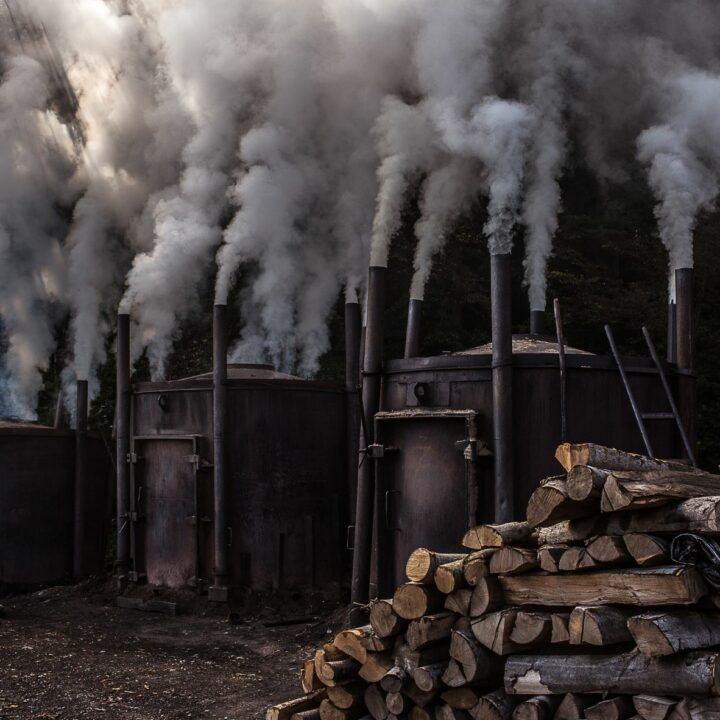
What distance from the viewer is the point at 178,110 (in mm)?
18078

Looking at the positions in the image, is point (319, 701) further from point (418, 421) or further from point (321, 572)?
point (321, 572)

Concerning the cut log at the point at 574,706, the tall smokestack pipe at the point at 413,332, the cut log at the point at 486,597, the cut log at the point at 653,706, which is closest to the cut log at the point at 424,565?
the cut log at the point at 486,597

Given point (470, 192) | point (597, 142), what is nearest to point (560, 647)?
point (470, 192)

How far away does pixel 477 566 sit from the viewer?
5.01 metres

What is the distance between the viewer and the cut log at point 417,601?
5.04 meters

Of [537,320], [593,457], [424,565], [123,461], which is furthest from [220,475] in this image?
[593,457]

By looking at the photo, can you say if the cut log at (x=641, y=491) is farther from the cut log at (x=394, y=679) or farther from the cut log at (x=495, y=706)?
the cut log at (x=394, y=679)

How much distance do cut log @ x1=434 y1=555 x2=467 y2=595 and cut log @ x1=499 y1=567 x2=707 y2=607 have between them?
8.6 inches

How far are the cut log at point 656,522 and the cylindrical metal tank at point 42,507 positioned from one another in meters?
10.4

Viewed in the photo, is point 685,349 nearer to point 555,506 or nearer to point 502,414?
point 502,414

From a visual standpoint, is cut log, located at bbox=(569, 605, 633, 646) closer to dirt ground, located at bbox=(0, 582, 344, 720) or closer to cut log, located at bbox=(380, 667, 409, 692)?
cut log, located at bbox=(380, 667, 409, 692)

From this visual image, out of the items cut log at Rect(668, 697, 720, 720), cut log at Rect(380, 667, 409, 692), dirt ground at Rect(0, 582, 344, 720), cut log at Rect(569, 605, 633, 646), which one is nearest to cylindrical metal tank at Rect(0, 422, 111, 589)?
dirt ground at Rect(0, 582, 344, 720)

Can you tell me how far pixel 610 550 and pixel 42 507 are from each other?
428 inches

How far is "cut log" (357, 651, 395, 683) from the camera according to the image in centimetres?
515
